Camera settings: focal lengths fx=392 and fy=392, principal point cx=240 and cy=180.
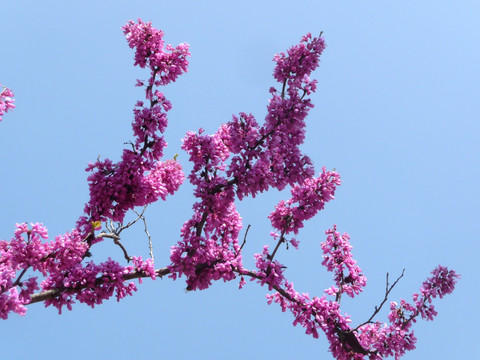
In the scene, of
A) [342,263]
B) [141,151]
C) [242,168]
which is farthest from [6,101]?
[342,263]

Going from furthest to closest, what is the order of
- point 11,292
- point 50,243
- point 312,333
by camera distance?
1. point 312,333
2. point 50,243
3. point 11,292

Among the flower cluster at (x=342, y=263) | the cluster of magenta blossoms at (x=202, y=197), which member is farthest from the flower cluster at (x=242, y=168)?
the flower cluster at (x=342, y=263)

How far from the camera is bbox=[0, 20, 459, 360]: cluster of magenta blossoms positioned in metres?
6.27

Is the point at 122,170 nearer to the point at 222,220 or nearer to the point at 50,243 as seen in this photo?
the point at 50,243

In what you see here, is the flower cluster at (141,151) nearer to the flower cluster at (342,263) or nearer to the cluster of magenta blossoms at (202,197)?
the cluster of magenta blossoms at (202,197)

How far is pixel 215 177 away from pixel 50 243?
302 centimetres

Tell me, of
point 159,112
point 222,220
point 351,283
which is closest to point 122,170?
point 159,112

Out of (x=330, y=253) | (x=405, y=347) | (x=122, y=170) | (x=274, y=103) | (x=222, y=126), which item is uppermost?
(x=222, y=126)

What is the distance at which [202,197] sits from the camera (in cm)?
724

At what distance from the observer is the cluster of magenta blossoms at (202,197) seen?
6266 millimetres

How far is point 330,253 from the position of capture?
30.5 ft

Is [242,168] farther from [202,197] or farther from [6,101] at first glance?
[6,101]

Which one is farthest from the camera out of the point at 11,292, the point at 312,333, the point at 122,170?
the point at 312,333

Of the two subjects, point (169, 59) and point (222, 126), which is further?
point (222, 126)
